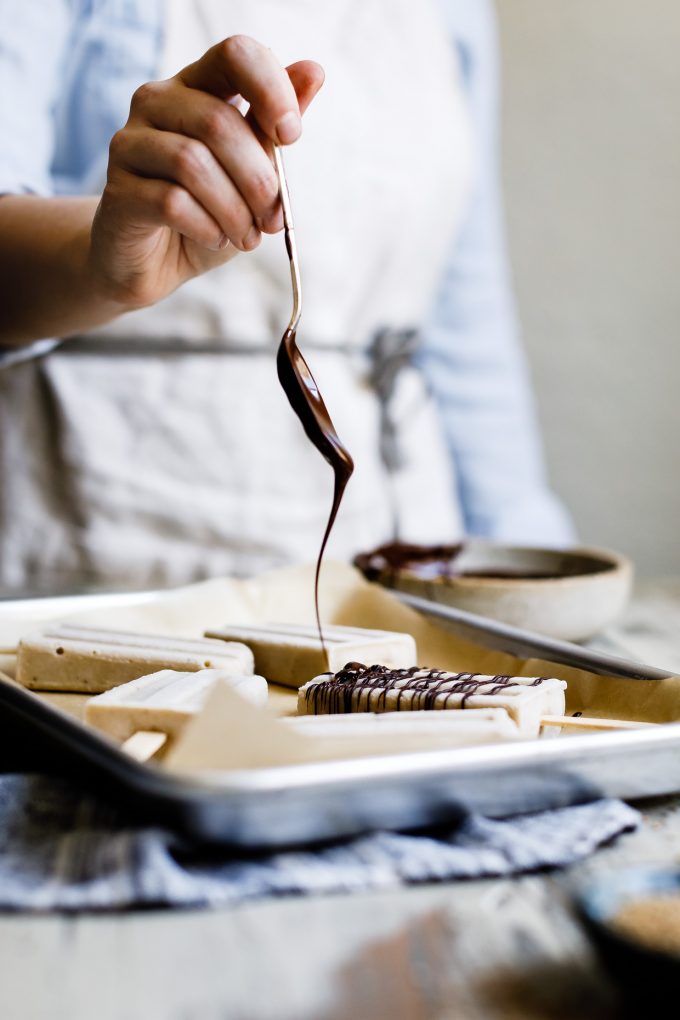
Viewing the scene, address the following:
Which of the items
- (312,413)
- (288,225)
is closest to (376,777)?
(312,413)

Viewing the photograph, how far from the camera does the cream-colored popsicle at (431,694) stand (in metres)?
0.84

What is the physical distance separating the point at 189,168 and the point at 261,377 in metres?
0.76

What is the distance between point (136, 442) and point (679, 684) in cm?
99

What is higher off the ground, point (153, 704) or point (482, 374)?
point (482, 374)

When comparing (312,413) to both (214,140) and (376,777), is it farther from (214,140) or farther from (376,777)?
(376,777)

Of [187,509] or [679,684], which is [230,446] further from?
[679,684]

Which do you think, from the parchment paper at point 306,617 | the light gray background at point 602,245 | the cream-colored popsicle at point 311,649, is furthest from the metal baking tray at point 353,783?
the light gray background at point 602,245

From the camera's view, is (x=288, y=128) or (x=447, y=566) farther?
(x=447, y=566)

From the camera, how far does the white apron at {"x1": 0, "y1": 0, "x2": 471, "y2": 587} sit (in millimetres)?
1587

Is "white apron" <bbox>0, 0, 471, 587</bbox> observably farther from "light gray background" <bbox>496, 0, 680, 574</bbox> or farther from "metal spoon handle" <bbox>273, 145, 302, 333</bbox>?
"light gray background" <bbox>496, 0, 680, 574</bbox>

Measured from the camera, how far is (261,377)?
5.45 ft

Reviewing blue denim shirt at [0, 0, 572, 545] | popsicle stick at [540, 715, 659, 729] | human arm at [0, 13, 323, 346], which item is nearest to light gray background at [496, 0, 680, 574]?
blue denim shirt at [0, 0, 572, 545]

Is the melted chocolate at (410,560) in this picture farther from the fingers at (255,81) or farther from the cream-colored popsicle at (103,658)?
the fingers at (255,81)

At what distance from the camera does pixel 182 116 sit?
907mm
